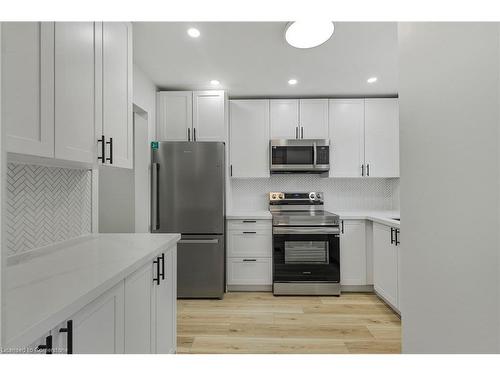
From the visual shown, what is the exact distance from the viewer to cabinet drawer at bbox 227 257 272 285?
337cm

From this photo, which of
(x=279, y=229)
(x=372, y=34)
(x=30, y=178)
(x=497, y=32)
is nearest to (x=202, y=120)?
(x=279, y=229)

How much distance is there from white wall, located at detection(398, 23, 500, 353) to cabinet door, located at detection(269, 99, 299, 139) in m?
2.53

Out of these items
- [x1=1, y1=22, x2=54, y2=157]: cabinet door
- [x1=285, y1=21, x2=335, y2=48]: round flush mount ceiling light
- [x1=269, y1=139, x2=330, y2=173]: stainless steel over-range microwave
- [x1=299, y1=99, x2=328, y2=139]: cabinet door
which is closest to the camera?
[x1=1, y1=22, x2=54, y2=157]: cabinet door

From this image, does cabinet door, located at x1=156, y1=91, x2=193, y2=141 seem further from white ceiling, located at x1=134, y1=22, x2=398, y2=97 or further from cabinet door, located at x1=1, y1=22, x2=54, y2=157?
cabinet door, located at x1=1, y1=22, x2=54, y2=157

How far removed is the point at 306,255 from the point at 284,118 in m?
1.72

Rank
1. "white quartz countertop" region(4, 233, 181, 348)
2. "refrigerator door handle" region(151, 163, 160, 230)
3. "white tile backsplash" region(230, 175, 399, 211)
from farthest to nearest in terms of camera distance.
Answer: "white tile backsplash" region(230, 175, 399, 211), "refrigerator door handle" region(151, 163, 160, 230), "white quartz countertop" region(4, 233, 181, 348)

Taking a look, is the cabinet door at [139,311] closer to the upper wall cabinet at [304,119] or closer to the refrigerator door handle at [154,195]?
the refrigerator door handle at [154,195]

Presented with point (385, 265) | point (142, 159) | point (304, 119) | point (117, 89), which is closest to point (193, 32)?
point (117, 89)

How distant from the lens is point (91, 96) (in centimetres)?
146

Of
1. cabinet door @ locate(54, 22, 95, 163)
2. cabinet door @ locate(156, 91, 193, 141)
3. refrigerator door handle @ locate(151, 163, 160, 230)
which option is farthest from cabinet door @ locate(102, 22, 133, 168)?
cabinet door @ locate(156, 91, 193, 141)

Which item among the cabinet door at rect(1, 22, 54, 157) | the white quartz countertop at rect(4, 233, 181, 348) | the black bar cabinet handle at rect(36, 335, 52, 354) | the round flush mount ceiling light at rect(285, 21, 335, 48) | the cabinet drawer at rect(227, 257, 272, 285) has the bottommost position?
the cabinet drawer at rect(227, 257, 272, 285)

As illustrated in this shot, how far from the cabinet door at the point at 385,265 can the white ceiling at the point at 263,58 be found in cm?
164

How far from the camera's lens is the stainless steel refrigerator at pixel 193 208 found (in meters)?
3.19

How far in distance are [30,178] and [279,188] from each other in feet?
9.72
